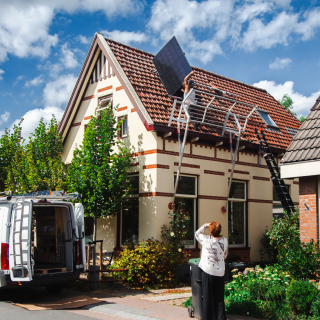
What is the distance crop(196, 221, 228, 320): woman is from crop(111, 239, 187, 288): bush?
3.92 meters

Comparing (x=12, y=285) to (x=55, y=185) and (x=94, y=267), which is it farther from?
(x=55, y=185)

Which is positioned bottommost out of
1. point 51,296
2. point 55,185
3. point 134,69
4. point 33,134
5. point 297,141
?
point 51,296

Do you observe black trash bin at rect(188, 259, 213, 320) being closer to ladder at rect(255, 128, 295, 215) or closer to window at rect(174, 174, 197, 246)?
window at rect(174, 174, 197, 246)

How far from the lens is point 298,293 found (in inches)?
259

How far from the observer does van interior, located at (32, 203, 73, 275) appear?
9495mm

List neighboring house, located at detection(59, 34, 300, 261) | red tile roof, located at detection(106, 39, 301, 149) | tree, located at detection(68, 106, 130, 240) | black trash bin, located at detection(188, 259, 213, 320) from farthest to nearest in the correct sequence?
red tile roof, located at detection(106, 39, 301, 149), neighboring house, located at detection(59, 34, 300, 261), tree, located at detection(68, 106, 130, 240), black trash bin, located at detection(188, 259, 213, 320)

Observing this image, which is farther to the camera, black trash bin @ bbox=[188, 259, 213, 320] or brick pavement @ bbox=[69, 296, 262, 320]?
brick pavement @ bbox=[69, 296, 262, 320]

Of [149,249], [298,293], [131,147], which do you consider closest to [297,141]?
[298,293]

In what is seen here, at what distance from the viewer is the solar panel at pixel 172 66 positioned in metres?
13.9

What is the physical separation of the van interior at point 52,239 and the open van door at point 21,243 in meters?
0.73

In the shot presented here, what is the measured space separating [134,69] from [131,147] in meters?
3.03

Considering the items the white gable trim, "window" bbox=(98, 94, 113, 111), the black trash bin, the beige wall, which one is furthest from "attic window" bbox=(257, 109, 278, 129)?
the black trash bin

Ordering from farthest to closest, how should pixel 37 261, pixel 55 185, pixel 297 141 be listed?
pixel 55 185, pixel 37 261, pixel 297 141

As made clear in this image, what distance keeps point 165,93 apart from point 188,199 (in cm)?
396
